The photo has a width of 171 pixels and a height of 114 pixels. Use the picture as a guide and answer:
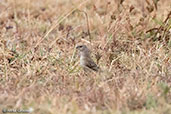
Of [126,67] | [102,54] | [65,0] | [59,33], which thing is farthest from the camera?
[65,0]

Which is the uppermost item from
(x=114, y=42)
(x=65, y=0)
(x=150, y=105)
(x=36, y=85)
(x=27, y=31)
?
(x=65, y=0)

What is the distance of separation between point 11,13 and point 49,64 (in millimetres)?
3243

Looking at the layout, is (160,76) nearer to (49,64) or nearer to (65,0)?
(49,64)

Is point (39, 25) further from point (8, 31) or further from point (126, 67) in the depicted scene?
point (126, 67)

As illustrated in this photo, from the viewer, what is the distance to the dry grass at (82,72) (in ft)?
13.3

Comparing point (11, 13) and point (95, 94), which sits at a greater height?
point (11, 13)

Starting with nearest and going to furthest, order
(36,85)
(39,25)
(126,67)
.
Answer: (36,85) < (126,67) < (39,25)

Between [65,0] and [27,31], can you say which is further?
[65,0]

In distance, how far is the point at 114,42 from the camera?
611cm

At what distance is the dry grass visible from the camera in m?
4.05

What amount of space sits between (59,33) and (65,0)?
A: 87.3 inches

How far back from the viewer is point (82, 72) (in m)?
5.23

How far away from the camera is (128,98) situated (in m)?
4.11

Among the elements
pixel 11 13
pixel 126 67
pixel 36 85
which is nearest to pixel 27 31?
pixel 11 13
